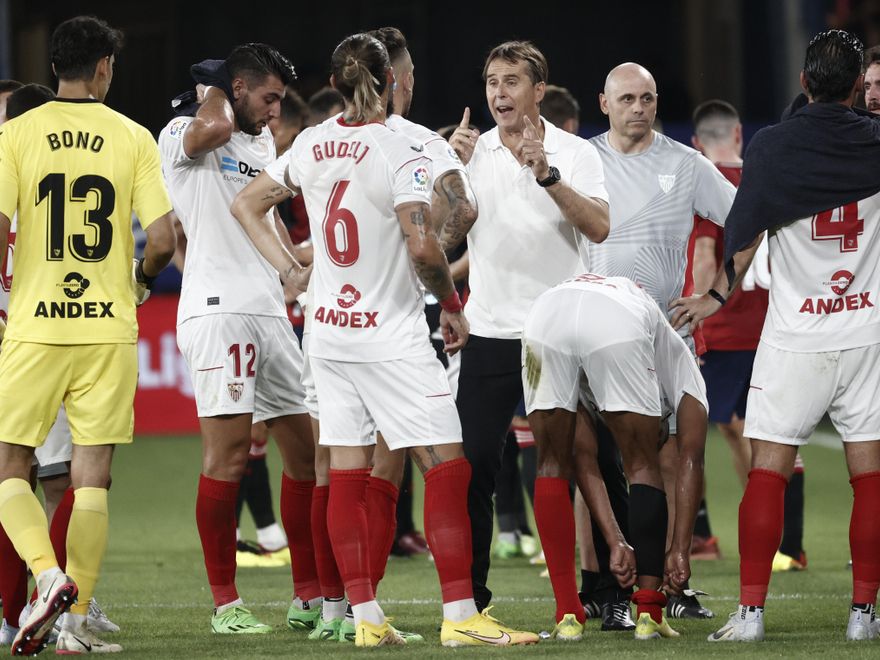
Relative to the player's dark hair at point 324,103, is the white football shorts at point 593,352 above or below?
below

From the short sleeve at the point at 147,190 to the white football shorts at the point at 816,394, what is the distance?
2.36m

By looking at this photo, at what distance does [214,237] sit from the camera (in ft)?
19.6

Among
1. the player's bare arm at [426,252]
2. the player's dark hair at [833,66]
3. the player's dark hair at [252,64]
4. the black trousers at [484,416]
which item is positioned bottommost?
the black trousers at [484,416]

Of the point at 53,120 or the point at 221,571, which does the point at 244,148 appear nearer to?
the point at 53,120

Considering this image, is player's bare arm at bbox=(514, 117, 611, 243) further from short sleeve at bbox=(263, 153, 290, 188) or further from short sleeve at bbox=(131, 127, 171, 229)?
short sleeve at bbox=(131, 127, 171, 229)

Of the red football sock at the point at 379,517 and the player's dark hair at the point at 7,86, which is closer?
the red football sock at the point at 379,517

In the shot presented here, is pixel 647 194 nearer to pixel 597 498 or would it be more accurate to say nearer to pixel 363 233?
pixel 597 498

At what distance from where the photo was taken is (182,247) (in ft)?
22.4

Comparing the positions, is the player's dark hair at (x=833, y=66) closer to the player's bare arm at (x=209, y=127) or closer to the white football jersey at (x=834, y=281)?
the white football jersey at (x=834, y=281)

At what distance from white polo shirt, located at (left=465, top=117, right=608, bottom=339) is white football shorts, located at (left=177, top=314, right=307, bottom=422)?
33.3 inches

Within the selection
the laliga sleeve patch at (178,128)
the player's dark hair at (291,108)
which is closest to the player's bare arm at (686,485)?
the laliga sleeve patch at (178,128)

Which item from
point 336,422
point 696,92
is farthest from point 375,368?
point 696,92

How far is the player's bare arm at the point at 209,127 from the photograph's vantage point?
5.82m

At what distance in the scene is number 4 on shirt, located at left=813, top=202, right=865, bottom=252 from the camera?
538 cm
